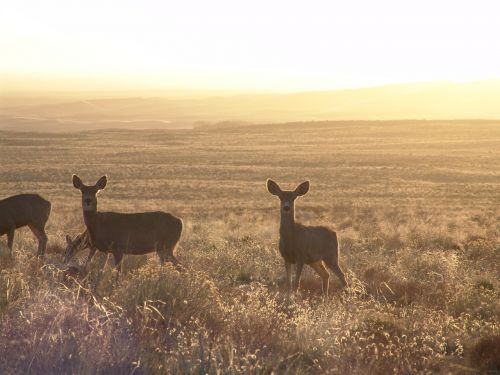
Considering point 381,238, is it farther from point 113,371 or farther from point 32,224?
point 113,371

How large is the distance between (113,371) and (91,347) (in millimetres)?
272

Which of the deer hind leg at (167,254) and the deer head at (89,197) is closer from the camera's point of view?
the deer head at (89,197)

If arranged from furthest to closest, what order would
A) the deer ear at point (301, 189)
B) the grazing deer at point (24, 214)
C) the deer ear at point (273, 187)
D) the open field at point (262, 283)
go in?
the grazing deer at point (24, 214) < the deer ear at point (273, 187) < the deer ear at point (301, 189) < the open field at point (262, 283)

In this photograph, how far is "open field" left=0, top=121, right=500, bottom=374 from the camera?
6207mm

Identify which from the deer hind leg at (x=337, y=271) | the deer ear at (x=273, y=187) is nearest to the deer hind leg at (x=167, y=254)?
the deer ear at (x=273, y=187)

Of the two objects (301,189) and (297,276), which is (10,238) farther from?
(297,276)

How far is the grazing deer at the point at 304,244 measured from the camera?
38.7 feet

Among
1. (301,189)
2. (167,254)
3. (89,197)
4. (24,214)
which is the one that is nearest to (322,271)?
(301,189)

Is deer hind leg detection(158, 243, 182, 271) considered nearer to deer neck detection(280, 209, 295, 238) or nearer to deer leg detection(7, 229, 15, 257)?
deer neck detection(280, 209, 295, 238)

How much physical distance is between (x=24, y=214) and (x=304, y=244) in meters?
5.88

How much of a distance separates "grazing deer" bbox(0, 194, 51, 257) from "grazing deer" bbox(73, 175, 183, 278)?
2.08 metres

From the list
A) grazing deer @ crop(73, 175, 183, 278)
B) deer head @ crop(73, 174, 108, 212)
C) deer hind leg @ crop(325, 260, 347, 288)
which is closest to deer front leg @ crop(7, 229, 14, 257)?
grazing deer @ crop(73, 175, 183, 278)

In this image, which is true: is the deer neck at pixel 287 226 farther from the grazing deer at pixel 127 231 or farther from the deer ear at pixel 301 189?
the grazing deer at pixel 127 231

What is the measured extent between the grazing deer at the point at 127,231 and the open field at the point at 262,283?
334 millimetres
